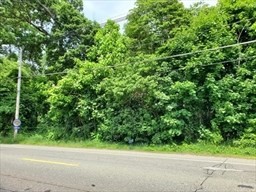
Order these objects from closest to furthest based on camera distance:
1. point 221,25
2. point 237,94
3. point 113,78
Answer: point 237,94
point 221,25
point 113,78

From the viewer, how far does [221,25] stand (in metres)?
16.1

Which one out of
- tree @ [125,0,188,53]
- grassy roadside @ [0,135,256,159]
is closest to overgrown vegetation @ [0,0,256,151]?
tree @ [125,0,188,53]

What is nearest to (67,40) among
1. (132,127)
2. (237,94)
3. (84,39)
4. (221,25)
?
(84,39)

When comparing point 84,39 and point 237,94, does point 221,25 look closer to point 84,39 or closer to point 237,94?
point 237,94

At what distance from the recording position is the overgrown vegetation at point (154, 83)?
49.6ft

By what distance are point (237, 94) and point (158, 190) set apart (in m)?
9.94

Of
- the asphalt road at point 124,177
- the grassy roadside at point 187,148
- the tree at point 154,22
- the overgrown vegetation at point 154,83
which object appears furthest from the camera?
the tree at point 154,22

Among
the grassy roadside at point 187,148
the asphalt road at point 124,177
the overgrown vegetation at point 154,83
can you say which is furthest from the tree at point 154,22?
the asphalt road at point 124,177

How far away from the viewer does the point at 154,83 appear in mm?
15969

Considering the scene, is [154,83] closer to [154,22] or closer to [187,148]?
[187,148]

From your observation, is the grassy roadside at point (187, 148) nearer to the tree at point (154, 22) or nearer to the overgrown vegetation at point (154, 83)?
the overgrown vegetation at point (154, 83)

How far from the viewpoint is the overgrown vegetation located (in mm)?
15117

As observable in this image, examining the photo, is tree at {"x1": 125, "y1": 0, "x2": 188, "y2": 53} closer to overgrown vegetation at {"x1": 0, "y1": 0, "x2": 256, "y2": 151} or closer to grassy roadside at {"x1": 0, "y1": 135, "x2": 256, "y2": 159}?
overgrown vegetation at {"x1": 0, "y1": 0, "x2": 256, "y2": 151}

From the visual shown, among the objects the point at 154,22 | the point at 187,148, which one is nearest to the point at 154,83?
the point at 187,148
